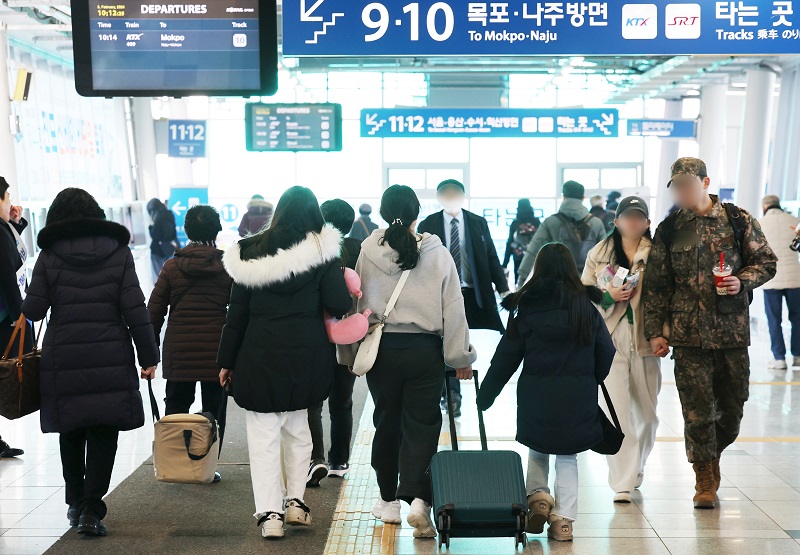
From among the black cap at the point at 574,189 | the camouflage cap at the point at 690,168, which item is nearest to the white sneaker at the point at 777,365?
the black cap at the point at 574,189

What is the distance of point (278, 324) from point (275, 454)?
1.97 feet

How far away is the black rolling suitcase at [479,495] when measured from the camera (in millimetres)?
3922

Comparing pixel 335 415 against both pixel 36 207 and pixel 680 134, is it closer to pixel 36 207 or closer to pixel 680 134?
pixel 36 207

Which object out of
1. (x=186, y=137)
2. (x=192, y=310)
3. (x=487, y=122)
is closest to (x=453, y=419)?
(x=192, y=310)

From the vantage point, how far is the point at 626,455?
4.93 m

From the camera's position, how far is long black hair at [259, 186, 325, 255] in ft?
14.0

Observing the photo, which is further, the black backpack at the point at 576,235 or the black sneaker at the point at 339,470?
the black backpack at the point at 576,235

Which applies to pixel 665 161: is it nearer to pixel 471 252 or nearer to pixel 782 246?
pixel 782 246

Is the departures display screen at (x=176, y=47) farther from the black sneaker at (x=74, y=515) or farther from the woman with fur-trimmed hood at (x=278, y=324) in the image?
the black sneaker at (x=74, y=515)

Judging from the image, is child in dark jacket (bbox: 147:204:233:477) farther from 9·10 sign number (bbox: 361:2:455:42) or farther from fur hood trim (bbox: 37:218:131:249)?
9·10 sign number (bbox: 361:2:455:42)

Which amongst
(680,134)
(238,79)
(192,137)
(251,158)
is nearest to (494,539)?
(238,79)

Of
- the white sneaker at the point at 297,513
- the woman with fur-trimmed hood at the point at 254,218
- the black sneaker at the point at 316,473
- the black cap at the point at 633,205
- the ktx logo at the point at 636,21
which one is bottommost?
the black sneaker at the point at 316,473

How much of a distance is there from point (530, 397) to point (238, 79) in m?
2.34

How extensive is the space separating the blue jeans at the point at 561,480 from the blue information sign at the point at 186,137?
1543cm
